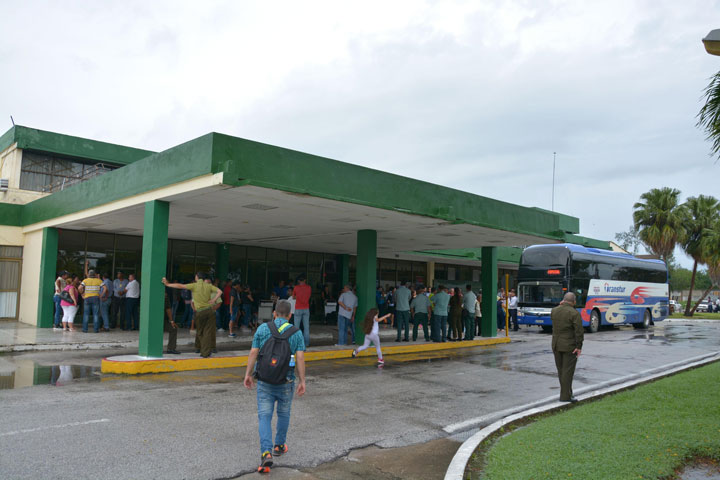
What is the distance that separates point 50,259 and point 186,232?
4258 millimetres

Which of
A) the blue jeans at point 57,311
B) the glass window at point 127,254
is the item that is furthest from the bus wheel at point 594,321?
the blue jeans at point 57,311

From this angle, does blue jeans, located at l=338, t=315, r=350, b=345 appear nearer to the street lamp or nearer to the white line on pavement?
the white line on pavement

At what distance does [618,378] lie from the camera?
1071cm

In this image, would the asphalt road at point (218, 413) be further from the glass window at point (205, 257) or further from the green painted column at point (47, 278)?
the glass window at point (205, 257)

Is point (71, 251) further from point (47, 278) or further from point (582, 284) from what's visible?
point (582, 284)

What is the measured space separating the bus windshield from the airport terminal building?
429cm

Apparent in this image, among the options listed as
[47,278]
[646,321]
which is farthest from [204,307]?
[646,321]

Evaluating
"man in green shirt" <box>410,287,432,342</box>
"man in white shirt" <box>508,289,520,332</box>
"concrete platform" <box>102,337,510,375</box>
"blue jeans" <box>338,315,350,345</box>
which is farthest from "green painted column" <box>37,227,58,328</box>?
"man in white shirt" <box>508,289,520,332</box>

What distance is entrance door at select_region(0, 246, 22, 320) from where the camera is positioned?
18.4m

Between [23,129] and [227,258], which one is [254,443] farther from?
[23,129]

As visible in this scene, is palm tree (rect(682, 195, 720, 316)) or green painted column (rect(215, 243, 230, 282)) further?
palm tree (rect(682, 195, 720, 316))

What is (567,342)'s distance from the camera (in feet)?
26.9

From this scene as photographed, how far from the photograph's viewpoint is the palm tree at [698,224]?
42562 millimetres

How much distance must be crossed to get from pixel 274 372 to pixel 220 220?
1049 cm
